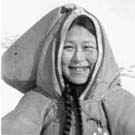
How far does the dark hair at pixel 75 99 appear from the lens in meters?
1.73

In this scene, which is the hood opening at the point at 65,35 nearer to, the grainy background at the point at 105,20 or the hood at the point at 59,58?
the hood at the point at 59,58

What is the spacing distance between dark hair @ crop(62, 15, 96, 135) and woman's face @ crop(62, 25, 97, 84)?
0.02 metres

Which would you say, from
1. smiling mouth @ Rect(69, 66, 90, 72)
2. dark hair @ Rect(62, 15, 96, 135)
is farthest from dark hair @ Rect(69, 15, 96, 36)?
smiling mouth @ Rect(69, 66, 90, 72)

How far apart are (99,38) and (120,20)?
1.36m

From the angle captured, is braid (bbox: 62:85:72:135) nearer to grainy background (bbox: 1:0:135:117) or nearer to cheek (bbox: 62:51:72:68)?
cheek (bbox: 62:51:72:68)

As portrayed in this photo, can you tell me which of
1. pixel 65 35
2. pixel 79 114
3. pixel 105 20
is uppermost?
pixel 65 35

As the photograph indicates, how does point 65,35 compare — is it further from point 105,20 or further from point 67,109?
point 105,20

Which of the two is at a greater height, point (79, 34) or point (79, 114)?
point (79, 34)

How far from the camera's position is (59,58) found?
5.75 ft

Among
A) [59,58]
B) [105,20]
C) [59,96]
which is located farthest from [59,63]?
[105,20]

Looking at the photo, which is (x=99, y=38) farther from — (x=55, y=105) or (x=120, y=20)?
(x=120, y=20)

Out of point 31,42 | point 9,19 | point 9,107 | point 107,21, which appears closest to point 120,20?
point 107,21

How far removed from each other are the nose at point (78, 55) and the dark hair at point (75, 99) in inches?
3.5

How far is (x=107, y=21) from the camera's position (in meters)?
3.01
